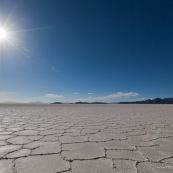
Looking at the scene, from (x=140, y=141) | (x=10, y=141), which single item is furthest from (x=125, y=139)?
(x=10, y=141)

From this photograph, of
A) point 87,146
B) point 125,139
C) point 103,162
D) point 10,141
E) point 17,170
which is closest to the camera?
point 17,170

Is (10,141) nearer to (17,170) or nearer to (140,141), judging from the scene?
(17,170)

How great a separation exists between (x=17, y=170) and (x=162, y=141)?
156 cm

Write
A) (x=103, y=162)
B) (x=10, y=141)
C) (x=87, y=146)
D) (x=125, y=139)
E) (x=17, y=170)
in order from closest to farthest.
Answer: (x=17, y=170) < (x=103, y=162) < (x=87, y=146) < (x=10, y=141) < (x=125, y=139)

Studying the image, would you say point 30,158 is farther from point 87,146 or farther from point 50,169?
point 87,146

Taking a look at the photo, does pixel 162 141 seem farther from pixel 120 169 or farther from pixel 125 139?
pixel 120 169

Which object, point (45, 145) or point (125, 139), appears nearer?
point (45, 145)

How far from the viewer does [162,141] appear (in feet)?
6.89

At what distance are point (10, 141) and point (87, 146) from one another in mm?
836

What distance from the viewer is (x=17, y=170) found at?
1.25m

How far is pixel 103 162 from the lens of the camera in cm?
142

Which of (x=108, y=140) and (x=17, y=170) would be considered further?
(x=108, y=140)

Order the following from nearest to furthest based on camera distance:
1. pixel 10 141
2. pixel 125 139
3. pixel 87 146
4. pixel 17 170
→ 1. pixel 17 170
2. pixel 87 146
3. pixel 10 141
4. pixel 125 139

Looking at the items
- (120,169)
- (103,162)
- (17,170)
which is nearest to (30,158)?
(17,170)
